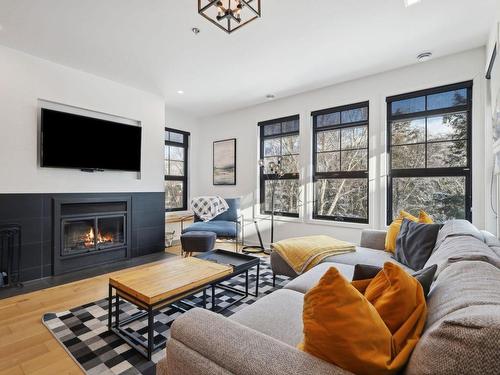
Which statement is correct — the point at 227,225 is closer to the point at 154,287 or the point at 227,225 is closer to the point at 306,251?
the point at 306,251

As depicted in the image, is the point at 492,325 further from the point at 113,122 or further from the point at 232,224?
the point at 113,122

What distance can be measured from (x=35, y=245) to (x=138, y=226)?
4.14ft

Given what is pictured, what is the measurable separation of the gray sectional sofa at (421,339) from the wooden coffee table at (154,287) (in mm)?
582

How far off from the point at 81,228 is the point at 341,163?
149 inches

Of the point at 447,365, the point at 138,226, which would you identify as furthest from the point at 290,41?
the point at 138,226

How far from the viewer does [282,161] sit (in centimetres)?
456

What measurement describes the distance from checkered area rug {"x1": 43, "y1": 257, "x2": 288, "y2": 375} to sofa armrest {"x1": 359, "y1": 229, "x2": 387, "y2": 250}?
1.25m

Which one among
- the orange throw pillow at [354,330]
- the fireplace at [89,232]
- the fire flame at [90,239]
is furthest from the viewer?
the fire flame at [90,239]

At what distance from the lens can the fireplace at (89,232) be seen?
10.6 ft

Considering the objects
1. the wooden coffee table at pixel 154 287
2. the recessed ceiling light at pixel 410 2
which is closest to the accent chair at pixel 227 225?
the wooden coffee table at pixel 154 287

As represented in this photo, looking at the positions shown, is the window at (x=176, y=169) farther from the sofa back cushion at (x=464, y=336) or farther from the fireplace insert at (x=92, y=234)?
the sofa back cushion at (x=464, y=336)

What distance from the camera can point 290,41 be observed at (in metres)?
2.71

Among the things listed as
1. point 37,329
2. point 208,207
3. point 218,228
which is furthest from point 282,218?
point 37,329

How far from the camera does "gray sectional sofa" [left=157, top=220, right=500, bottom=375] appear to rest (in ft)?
1.93
